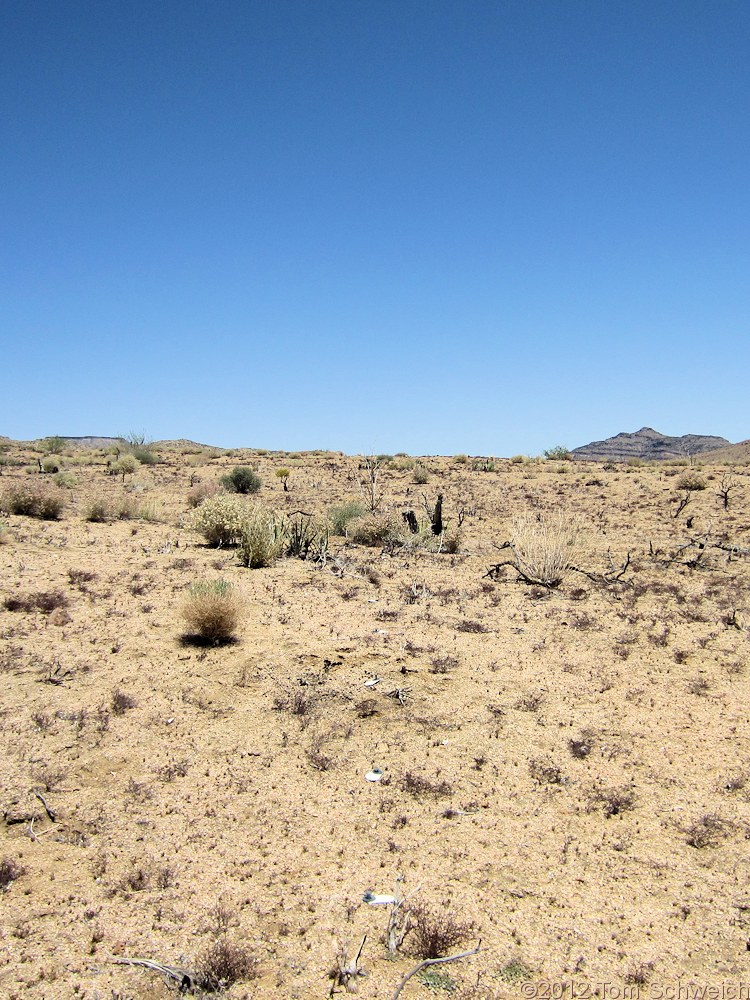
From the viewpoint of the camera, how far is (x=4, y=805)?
5.29m

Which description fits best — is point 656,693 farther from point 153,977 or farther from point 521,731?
point 153,977

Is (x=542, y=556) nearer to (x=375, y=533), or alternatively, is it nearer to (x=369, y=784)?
(x=375, y=533)

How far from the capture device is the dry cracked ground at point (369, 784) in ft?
13.3

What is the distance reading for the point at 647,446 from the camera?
252ft

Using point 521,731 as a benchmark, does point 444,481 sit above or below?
above

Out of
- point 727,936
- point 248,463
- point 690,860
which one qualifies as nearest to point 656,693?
point 690,860

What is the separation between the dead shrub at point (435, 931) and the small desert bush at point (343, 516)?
1274cm

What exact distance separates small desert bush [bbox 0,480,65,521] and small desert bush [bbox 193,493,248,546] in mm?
4197

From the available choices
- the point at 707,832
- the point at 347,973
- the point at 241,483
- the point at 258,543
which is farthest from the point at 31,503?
the point at 707,832

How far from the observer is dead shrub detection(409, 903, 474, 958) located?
404cm

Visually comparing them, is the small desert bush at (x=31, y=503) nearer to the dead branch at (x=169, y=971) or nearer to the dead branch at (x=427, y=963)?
the dead branch at (x=169, y=971)

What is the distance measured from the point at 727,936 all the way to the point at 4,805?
5051 millimetres

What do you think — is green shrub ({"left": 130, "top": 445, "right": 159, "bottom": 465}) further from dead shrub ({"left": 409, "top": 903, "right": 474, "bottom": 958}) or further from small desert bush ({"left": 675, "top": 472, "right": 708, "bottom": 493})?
dead shrub ({"left": 409, "top": 903, "right": 474, "bottom": 958})

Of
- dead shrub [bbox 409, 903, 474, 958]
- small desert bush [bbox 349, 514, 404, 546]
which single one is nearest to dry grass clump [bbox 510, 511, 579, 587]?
small desert bush [bbox 349, 514, 404, 546]
